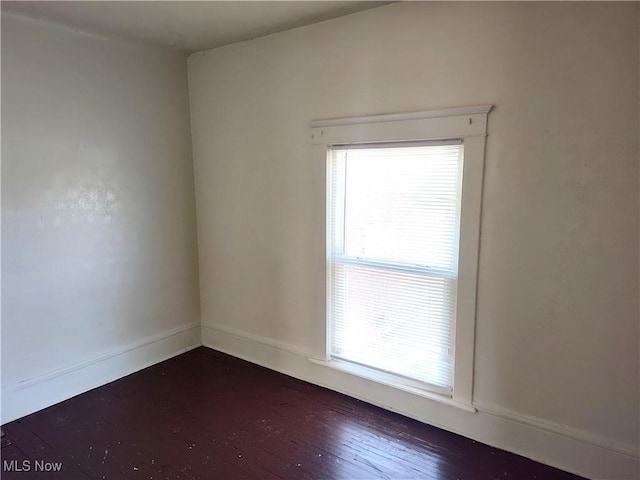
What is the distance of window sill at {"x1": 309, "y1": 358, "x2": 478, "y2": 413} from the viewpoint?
2.51 meters

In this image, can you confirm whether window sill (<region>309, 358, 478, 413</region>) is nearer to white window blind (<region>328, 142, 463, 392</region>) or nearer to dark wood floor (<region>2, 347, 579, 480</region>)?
white window blind (<region>328, 142, 463, 392</region>)

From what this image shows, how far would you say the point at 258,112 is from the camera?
313cm

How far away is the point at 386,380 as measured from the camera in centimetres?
277

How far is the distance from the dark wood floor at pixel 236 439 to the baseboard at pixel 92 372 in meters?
0.07

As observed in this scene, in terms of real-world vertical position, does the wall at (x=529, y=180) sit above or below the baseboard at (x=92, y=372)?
above

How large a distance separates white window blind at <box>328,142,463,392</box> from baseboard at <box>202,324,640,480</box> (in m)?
0.15

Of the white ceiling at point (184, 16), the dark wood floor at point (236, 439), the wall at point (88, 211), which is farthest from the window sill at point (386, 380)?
the white ceiling at point (184, 16)

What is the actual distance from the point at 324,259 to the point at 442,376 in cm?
102

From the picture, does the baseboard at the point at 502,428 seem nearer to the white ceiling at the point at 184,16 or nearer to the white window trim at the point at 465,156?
the white window trim at the point at 465,156

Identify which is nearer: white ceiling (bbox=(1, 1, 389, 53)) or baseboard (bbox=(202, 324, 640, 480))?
baseboard (bbox=(202, 324, 640, 480))

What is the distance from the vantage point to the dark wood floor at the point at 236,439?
224 cm

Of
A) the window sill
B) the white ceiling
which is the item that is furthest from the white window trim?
the white ceiling

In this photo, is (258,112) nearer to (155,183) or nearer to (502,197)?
(155,183)

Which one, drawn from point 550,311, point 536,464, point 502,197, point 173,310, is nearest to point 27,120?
point 173,310
